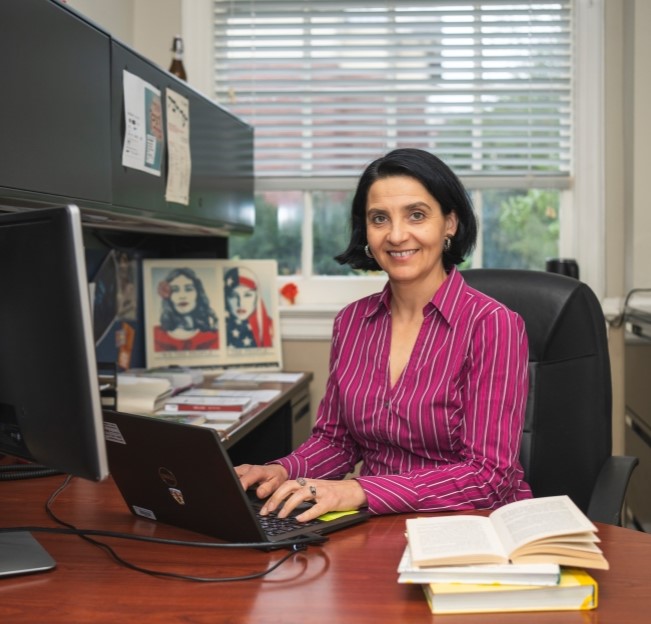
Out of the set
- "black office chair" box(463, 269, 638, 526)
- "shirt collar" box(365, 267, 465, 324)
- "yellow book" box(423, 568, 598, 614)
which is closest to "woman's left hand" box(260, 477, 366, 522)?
"yellow book" box(423, 568, 598, 614)

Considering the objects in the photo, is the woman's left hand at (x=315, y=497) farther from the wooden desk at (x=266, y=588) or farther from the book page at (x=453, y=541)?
the book page at (x=453, y=541)

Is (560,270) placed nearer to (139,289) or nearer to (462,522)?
(139,289)

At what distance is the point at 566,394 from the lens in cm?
183

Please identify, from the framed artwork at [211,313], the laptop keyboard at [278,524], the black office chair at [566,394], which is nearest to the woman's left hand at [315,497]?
the laptop keyboard at [278,524]

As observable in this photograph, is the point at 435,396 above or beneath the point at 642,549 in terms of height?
above

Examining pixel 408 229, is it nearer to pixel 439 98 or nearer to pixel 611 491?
pixel 611 491

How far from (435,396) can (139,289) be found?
1.62 m

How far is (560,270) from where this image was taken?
9.80ft

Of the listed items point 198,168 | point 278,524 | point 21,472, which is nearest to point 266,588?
point 278,524

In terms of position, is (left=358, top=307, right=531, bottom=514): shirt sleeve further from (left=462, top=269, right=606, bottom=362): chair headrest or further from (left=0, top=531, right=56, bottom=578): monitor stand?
(left=0, top=531, right=56, bottom=578): monitor stand

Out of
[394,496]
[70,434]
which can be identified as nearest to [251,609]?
[70,434]

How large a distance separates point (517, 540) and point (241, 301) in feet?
6.84

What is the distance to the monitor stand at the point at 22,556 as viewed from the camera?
1.13 m

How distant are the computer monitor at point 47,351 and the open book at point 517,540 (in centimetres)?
41
